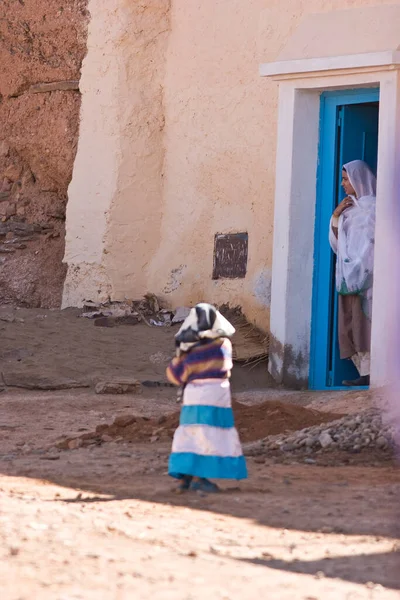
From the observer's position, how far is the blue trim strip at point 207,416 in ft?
18.2

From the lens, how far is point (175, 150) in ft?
37.3

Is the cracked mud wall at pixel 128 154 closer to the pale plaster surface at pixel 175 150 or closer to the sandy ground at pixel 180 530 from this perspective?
the pale plaster surface at pixel 175 150

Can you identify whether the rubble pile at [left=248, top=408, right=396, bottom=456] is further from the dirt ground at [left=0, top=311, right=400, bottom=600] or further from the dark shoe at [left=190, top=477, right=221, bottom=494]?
the dark shoe at [left=190, top=477, right=221, bottom=494]

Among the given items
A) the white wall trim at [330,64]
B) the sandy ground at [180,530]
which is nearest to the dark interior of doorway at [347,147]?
the white wall trim at [330,64]

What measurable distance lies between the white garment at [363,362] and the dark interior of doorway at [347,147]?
280 millimetres

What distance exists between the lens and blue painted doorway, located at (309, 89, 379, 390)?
30.8 ft

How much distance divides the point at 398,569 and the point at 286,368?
5.29 meters

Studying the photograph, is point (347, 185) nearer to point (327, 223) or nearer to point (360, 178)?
point (360, 178)

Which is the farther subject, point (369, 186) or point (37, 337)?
point (37, 337)

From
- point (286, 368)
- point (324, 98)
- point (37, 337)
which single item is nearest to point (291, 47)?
point (324, 98)

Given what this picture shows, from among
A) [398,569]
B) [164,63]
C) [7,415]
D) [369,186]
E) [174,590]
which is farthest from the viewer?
[164,63]

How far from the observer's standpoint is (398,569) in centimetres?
412

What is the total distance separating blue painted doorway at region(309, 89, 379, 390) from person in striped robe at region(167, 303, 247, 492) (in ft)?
12.5

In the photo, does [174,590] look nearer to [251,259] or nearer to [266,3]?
[251,259]
